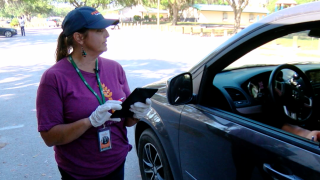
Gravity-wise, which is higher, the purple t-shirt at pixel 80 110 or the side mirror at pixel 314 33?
the side mirror at pixel 314 33

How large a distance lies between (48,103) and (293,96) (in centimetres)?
184

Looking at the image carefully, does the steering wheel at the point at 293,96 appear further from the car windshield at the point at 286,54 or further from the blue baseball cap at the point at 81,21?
the blue baseball cap at the point at 81,21

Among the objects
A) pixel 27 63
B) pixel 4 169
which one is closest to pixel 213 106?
pixel 4 169

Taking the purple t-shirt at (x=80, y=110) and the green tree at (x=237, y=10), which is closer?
the purple t-shirt at (x=80, y=110)

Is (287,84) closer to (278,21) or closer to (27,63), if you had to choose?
(278,21)

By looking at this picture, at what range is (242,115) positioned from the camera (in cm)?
235

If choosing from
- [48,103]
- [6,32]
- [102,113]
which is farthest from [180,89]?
[6,32]

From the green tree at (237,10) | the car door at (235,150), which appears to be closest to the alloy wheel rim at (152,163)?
the car door at (235,150)

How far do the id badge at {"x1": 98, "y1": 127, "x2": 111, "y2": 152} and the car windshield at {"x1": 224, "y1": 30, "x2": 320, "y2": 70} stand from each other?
1251 millimetres

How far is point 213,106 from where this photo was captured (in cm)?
223

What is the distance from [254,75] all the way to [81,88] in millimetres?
1716

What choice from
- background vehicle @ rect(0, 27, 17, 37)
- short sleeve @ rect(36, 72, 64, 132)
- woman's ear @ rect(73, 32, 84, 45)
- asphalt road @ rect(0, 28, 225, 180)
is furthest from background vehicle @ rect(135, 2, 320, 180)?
background vehicle @ rect(0, 27, 17, 37)

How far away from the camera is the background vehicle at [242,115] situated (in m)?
1.58

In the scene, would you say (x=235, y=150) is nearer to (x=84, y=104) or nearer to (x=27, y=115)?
(x=84, y=104)
